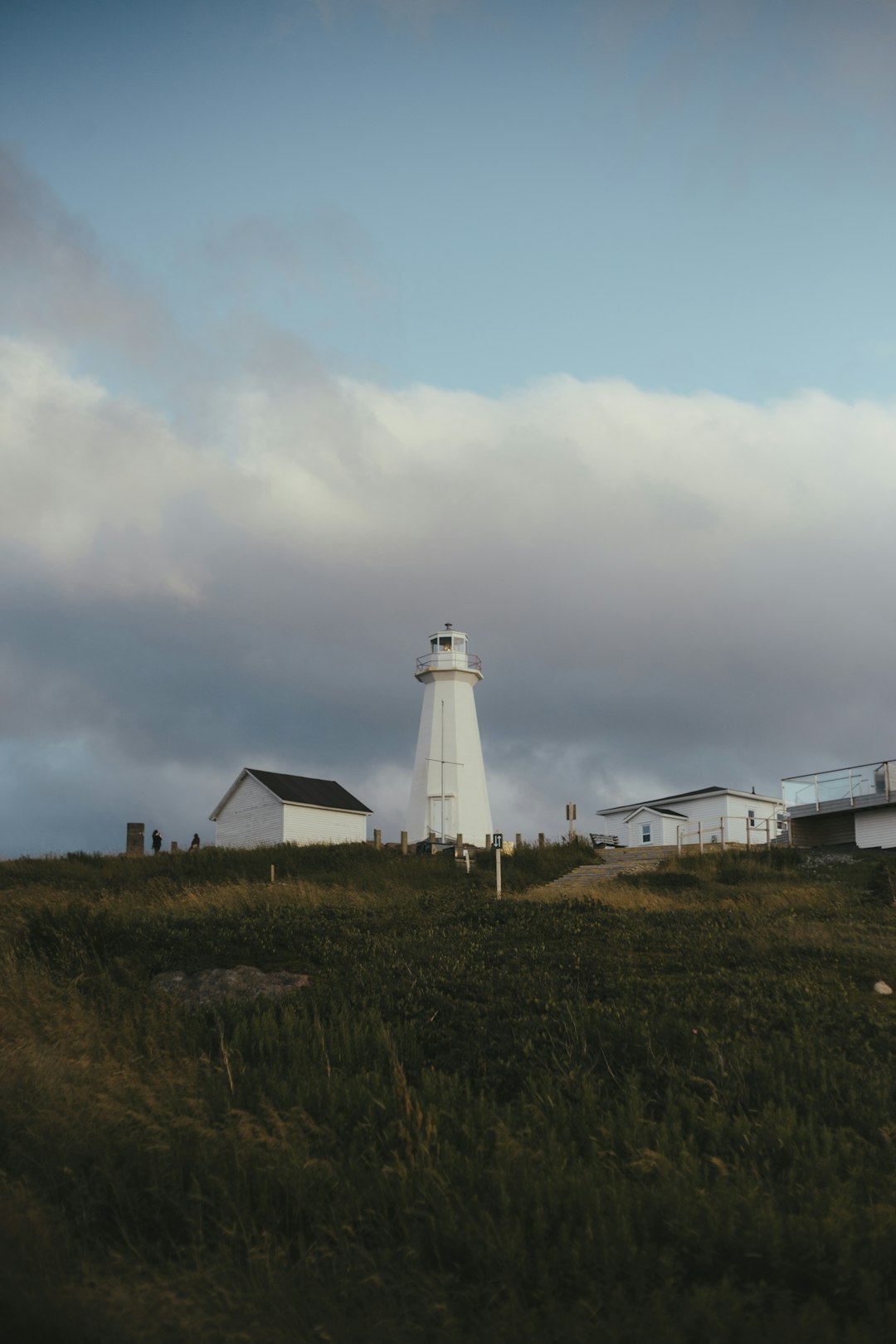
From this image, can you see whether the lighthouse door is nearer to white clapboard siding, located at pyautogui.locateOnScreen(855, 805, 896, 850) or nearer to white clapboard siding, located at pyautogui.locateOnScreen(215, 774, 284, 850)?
white clapboard siding, located at pyautogui.locateOnScreen(215, 774, 284, 850)

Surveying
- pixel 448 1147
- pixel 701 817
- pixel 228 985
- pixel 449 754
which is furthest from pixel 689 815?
pixel 448 1147

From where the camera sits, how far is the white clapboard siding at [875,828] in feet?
115

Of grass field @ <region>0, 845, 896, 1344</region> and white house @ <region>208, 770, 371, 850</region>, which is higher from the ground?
white house @ <region>208, 770, 371, 850</region>

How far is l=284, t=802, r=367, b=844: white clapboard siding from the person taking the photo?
151 feet

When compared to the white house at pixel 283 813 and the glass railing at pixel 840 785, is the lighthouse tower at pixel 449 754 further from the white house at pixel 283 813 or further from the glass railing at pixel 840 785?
the glass railing at pixel 840 785

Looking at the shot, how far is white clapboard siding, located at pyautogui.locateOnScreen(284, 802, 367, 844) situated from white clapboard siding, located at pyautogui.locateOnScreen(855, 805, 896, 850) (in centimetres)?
2094

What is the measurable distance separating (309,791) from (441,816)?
6.50m

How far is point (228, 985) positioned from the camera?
38.7ft

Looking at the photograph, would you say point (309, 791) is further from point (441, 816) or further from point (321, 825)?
point (441, 816)

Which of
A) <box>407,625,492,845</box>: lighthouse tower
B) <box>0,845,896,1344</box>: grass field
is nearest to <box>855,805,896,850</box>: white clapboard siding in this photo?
<box>407,625,492,845</box>: lighthouse tower

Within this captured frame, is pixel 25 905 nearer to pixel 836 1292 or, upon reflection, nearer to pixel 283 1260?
pixel 283 1260

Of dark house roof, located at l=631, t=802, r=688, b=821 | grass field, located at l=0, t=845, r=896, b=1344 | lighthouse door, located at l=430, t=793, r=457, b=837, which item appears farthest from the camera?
dark house roof, located at l=631, t=802, r=688, b=821

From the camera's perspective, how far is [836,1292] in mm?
4422

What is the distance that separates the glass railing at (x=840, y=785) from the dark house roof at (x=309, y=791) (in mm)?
21085
